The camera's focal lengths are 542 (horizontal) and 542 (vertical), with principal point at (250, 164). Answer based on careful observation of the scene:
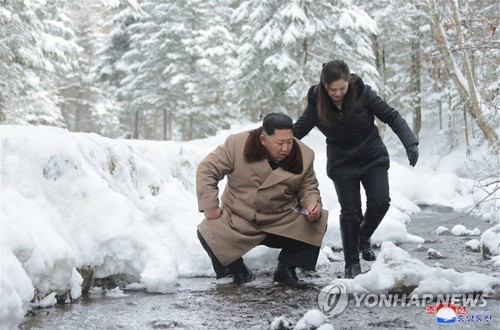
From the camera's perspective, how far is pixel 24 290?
2.96m

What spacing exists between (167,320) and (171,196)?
2192 mm

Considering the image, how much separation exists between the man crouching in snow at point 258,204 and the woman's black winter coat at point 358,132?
0.28 metres

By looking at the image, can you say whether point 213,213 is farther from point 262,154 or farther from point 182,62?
point 182,62

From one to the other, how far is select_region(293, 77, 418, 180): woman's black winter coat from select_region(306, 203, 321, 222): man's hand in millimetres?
446

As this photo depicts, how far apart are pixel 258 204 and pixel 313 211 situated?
42 centimetres

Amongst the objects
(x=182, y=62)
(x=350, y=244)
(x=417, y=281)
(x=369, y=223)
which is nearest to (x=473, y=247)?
(x=369, y=223)

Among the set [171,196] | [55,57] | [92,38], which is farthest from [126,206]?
[92,38]

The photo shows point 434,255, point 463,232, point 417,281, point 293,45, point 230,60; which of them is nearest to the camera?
point 417,281

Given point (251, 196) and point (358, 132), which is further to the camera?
point (358, 132)

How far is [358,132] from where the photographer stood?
4312 millimetres

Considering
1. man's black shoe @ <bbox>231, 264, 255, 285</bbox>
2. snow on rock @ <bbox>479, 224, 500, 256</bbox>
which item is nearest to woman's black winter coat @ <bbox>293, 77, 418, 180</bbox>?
man's black shoe @ <bbox>231, 264, 255, 285</bbox>

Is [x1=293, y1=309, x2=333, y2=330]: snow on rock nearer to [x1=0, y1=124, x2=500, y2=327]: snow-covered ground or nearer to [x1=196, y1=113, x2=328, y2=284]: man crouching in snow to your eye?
[x1=0, y1=124, x2=500, y2=327]: snow-covered ground

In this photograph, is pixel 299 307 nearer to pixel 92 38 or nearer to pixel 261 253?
pixel 261 253
